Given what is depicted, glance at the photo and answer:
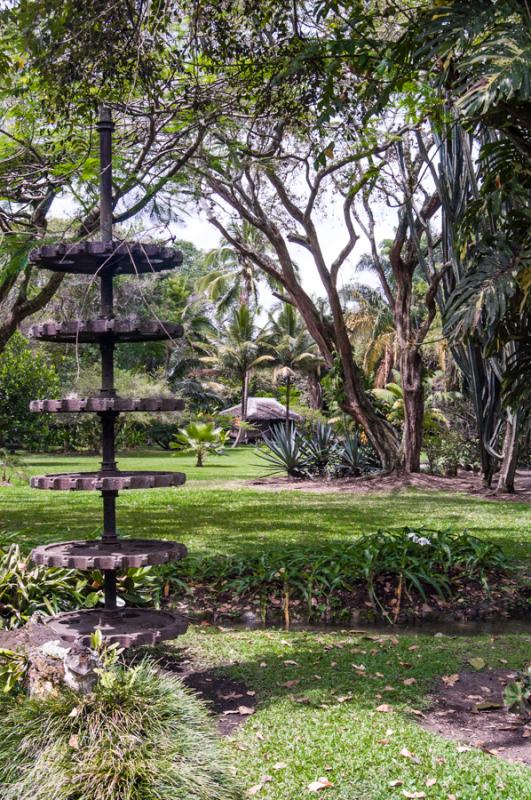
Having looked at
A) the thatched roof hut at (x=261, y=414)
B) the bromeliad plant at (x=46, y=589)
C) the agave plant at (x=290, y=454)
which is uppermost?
the thatched roof hut at (x=261, y=414)

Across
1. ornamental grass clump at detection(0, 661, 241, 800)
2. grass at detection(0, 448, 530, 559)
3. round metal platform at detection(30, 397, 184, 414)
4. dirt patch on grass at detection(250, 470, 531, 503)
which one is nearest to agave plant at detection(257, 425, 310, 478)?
dirt patch on grass at detection(250, 470, 531, 503)

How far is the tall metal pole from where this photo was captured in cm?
482

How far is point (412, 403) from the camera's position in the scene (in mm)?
18641

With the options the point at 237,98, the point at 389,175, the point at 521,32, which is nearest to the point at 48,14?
the point at 237,98

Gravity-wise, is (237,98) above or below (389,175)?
below

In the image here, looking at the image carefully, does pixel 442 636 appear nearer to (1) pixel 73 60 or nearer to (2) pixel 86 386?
(1) pixel 73 60

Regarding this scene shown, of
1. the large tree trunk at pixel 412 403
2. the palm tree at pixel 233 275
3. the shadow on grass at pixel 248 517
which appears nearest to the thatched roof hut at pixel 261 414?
the palm tree at pixel 233 275

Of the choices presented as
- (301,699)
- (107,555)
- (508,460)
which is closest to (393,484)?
(508,460)

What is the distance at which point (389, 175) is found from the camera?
54.1 ft

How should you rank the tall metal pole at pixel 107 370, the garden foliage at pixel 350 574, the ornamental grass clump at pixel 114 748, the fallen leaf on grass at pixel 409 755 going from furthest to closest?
the garden foliage at pixel 350 574 → the tall metal pole at pixel 107 370 → the fallen leaf on grass at pixel 409 755 → the ornamental grass clump at pixel 114 748

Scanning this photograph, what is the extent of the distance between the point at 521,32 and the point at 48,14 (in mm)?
3842

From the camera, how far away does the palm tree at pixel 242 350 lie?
4294 cm

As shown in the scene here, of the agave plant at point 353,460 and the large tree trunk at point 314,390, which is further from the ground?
the large tree trunk at point 314,390

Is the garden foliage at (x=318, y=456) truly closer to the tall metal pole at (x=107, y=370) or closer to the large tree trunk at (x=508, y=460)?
the large tree trunk at (x=508, y=460)
